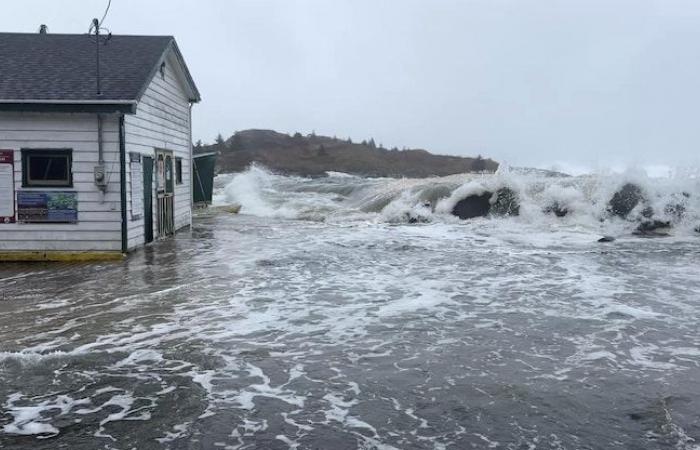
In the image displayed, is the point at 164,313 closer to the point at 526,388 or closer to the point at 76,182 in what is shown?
the point at 526,388

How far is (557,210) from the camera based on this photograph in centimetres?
2208

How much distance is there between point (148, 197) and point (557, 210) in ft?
47.3

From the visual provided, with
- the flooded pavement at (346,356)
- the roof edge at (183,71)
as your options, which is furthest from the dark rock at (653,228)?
the roof edge at (183,71)

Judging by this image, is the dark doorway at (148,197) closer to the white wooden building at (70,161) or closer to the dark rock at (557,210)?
the white wooden building at (70,161)

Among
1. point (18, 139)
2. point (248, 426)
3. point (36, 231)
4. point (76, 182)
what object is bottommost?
point (248, 426)

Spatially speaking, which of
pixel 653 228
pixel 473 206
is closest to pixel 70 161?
pixel 473 206

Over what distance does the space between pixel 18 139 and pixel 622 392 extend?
1107 cm

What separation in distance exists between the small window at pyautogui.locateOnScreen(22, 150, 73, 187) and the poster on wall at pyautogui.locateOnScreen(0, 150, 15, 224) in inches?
9.7

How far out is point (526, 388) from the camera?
17.4 feet

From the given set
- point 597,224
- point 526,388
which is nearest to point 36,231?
point 526,388

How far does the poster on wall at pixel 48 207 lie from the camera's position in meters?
11.9

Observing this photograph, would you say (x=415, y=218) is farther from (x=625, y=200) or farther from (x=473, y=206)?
(x=625, y=200)

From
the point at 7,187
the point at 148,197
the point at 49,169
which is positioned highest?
the point at 49,169

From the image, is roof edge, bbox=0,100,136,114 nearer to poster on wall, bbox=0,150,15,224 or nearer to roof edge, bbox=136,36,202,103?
roof edge, bbox=136,36,202,103
